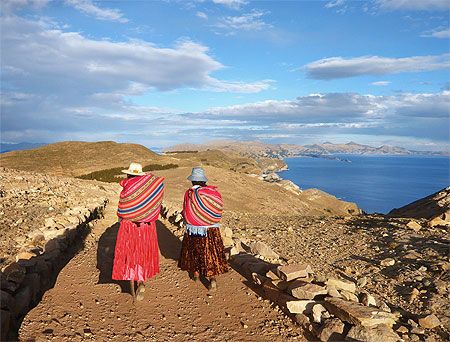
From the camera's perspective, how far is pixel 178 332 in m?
5.58

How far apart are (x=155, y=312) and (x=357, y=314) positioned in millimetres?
3293

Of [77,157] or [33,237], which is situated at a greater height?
[77,157]

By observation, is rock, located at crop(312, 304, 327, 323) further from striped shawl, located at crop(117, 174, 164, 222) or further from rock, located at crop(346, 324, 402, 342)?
striped shawl, located at crop(117, 174, 164, 222)

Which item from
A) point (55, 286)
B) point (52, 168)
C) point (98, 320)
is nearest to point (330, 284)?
point (98, 320)

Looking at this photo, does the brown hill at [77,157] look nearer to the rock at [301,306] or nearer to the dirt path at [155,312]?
the dirt path at [155,312]

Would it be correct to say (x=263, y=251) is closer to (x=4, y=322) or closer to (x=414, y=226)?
(x=4, y=322)

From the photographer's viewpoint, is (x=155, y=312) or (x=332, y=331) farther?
(x=155, y=312)

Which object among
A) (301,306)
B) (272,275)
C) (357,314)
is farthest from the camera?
(272,275)

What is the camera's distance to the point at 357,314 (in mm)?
5027

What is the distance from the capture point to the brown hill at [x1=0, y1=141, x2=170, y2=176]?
4562cm

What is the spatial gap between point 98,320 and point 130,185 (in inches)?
90.6

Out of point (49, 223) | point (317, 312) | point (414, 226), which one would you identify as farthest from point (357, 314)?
point (414, 226)

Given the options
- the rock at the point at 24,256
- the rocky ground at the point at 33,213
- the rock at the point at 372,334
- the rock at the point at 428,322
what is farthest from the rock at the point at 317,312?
the rocky ground at the point at 33,213

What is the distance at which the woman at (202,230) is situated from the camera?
730 centimetres
